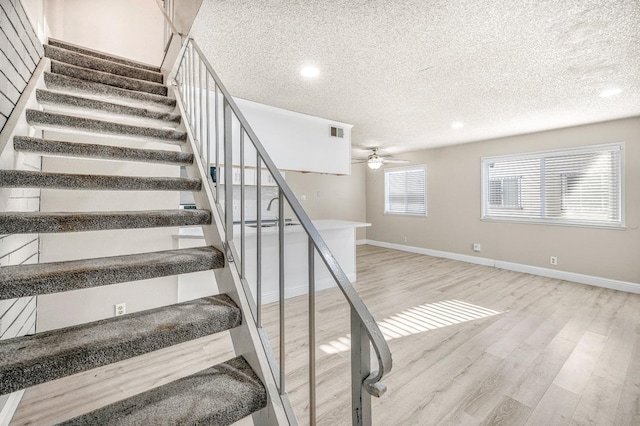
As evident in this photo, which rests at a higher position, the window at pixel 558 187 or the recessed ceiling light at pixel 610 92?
the recessed ceiling light at pixel 610 92

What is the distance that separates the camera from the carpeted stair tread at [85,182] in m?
1.43

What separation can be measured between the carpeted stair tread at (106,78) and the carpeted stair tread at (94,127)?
2.68 feet

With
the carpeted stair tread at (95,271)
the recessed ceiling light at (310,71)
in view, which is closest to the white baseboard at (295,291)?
the carpeted stair tread at (95,271)

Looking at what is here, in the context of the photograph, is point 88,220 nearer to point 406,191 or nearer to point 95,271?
point 95,271

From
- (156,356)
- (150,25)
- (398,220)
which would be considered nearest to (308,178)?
(398,220)

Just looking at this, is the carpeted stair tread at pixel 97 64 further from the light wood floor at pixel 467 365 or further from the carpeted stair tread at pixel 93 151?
the light wood floor at pixel 467 365

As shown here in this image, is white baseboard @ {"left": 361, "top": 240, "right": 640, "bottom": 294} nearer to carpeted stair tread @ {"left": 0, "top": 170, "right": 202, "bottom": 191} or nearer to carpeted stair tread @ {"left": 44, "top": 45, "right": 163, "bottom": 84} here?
carpeted stair tread @ {"left": 0, "top": 170, "right": 202, "bottom": 191}

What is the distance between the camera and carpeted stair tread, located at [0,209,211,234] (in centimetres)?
130

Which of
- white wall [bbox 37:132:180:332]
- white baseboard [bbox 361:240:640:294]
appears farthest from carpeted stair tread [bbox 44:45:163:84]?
white baseboard [bbox 361:240:640:294]

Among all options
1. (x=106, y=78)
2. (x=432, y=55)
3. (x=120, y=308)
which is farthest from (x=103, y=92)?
(x=432, y=55)

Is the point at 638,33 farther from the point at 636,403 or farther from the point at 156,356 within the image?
the point at 156,356

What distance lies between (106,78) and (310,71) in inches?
69.8

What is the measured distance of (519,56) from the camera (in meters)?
2.39

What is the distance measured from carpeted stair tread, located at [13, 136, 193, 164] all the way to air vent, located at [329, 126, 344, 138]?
2.63 metres
